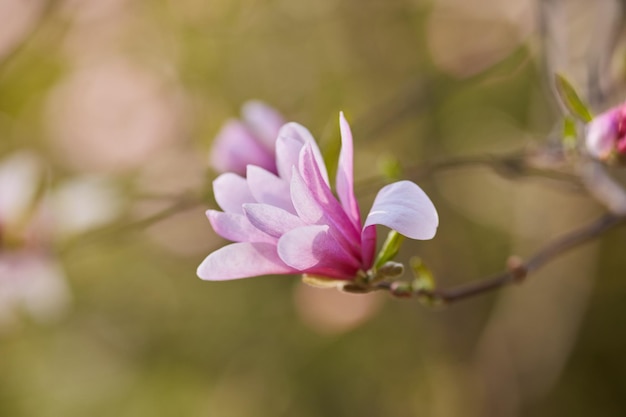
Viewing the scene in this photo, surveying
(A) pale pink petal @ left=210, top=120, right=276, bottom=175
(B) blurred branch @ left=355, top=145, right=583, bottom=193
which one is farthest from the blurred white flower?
(B) blurred branch @ left=355, top=145, right=583, bottom=193

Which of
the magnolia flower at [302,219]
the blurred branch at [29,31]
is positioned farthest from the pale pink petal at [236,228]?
the blurred branch at [29,31]

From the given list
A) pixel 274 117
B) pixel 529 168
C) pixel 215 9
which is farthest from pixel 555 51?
pixel 215 9

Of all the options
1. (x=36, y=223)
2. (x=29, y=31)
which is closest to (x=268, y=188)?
(x=36, y=223)

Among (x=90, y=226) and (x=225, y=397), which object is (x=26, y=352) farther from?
(x=90, y=226)

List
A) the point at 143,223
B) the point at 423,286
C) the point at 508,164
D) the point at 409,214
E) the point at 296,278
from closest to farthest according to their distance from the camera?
the point at 409,214
the point at 423,286
the point at 508,164
the point at 143,223
the point at 296,278

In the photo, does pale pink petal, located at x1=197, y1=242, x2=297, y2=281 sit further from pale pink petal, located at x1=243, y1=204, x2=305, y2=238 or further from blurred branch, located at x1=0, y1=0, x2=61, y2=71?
blurred branch, located at x1=0, y1=0, x2=61, y2=71

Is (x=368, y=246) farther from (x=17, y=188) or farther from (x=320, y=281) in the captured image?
(x=17, y=188)

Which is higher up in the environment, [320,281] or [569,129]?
[569,129]
